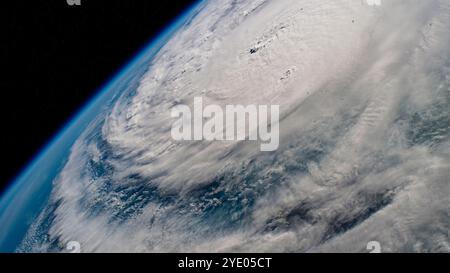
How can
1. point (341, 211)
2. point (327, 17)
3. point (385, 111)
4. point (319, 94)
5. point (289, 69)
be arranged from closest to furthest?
point (341, 211)
point (385, 111)
point (319, 94)
point (289, 69)
point (327, 17)

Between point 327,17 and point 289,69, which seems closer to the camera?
point 289,69

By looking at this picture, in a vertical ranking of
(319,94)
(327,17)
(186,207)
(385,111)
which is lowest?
(186,207)

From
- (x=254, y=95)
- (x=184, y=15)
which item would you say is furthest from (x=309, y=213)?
(x=184, y=15)

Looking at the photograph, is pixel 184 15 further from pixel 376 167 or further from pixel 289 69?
pixel 376 167

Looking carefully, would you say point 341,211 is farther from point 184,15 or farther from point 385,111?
point 184,15

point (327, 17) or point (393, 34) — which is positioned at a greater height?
point (327, 17)

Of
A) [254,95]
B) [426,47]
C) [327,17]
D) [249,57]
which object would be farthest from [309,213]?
[327,17]

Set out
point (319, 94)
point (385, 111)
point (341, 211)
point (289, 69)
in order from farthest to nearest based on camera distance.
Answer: point (289, 69) → point (319, 94) → point (385, 111) → point (341, 211)

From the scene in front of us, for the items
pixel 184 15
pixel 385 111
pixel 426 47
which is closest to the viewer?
pixel 385 111

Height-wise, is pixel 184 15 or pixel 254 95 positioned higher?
pixel 184 15
